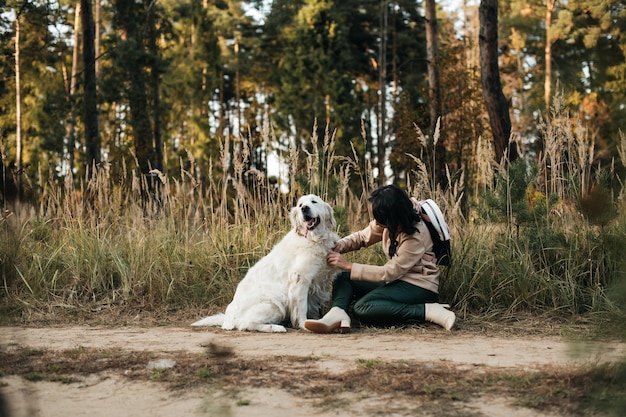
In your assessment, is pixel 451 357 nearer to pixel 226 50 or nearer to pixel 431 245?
pixel 431 245

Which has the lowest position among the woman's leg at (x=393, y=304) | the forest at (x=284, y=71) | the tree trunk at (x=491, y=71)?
the woman's leg at (x=393, y=304)

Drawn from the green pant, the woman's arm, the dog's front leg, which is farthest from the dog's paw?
the woman's arm

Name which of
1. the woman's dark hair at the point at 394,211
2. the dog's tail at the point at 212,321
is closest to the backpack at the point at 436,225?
the woman's dark hair at the point at 394,211

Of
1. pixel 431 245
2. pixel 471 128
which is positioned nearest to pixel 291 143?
pixel 431 245

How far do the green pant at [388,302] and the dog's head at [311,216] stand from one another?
0.59 metres

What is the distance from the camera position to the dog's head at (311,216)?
5023mm

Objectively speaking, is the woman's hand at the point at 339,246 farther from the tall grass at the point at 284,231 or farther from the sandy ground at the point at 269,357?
the tall grass at the point at 284,231

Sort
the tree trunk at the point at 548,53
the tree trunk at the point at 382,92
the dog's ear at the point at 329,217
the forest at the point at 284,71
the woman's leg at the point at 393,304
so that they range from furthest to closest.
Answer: the tree trunk at the point at 548,53
the tree trunk at the point at 382,92
the forest at the point at 284,71
the dog's ear at the point at 329,217
the woman's leg at the point at 393,304

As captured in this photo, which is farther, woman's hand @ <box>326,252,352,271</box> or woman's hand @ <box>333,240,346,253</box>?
woman's hand @ <box>333,240,346,253</box>

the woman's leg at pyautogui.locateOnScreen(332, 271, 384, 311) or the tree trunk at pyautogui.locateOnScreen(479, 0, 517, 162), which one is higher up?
the tree trunk at pyautogui.locateOnScreen(479, 0, 517, 162)

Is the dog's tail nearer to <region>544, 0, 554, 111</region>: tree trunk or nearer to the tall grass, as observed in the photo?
the tall grass

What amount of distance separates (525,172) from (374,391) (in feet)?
11.5

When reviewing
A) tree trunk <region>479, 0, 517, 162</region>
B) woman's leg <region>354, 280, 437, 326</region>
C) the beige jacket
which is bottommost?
woman's leg <region>354, 280, 437, 326</region>

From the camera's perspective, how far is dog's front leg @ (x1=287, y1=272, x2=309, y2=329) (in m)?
5.05
